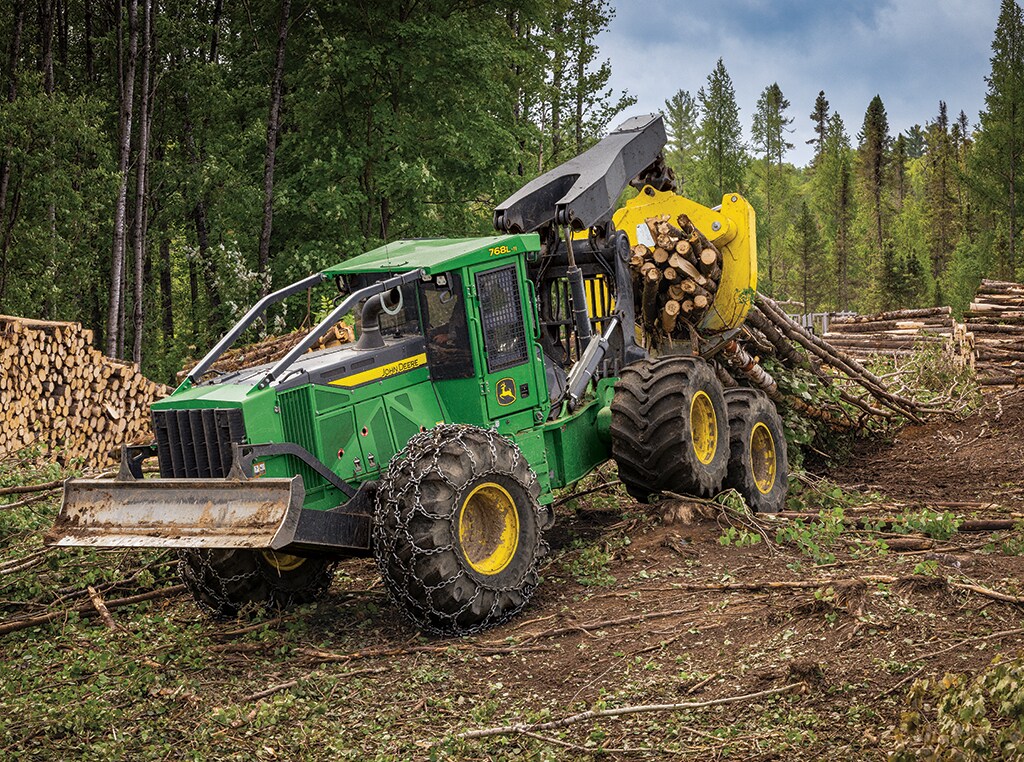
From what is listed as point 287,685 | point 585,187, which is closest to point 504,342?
point 585,187

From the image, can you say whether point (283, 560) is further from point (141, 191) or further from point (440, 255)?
point (141, 191)

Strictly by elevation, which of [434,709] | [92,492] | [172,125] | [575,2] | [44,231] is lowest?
[434,709]

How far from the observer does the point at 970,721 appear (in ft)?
16.5

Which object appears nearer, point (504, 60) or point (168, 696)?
point (168, 696)

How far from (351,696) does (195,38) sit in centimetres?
1906

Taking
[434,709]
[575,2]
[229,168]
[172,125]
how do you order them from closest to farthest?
[434,709] < [229,168] < [172,125] < [575,2]

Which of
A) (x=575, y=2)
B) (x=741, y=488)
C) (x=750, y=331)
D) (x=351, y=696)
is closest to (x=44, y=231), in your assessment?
(x=750, y=331)

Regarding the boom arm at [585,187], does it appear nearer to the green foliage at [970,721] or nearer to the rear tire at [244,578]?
the rear tire at [244,578]

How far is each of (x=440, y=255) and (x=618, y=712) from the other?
3969mm

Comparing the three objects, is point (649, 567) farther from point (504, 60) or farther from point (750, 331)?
point (504, 60)

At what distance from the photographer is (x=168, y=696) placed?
735 centimetres

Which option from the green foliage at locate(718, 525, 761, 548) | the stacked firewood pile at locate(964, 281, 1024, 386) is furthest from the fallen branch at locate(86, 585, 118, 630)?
the stacked firewood pile at locate(964, 281, 1024, 386)

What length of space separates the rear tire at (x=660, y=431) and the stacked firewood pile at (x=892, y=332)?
Result: 15.2m

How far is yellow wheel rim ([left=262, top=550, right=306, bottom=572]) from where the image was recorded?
8766 millimetres
